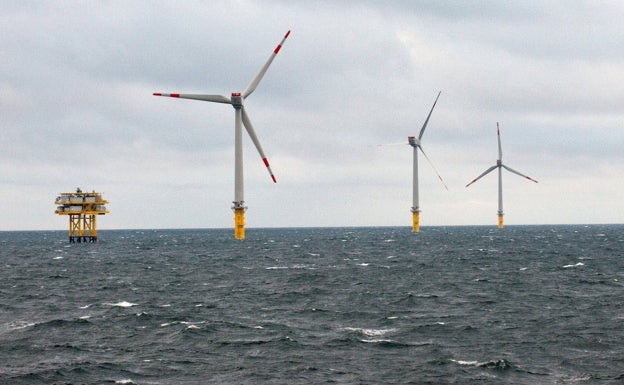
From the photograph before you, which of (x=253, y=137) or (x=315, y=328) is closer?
(x=315, y=328)

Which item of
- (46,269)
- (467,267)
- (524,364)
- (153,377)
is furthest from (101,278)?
(524,364)

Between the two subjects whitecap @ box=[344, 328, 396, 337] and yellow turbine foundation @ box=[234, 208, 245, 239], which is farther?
yellow turbine foundation @ box=[234, 208, 245, 239]

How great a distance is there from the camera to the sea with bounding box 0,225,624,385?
3712 cm

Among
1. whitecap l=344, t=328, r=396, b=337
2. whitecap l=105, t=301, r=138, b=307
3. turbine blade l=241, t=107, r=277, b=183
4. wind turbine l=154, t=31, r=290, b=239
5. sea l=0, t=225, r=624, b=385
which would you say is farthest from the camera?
wind turbine l=154, t=31, r=290, b=239

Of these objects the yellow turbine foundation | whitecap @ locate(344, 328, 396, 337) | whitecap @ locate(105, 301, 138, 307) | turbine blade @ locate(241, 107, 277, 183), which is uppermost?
turbine blade @ locate(241, 107, 277, 183)

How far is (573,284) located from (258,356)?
47759mm

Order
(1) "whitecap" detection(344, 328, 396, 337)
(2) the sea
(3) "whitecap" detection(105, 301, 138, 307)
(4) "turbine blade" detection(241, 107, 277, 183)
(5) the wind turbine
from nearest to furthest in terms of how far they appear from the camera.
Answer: (2) the sea
(1) "whitecap" detection(344, 328, 396, 337)
(3) "whitecap" detection(105, 301, 138, 307)
(4) "turbine blade" detection(241, 107, 277, 183)
(5) the wind turbine

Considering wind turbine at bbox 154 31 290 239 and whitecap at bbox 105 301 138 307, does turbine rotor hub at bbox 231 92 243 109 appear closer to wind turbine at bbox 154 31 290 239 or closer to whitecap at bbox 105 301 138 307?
wind turbine at bbox 154 31 290 239

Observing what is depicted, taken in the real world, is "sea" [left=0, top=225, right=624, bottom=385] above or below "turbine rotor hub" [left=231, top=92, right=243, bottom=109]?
below

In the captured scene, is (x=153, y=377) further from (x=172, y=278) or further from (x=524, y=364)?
(x=172, y=278)

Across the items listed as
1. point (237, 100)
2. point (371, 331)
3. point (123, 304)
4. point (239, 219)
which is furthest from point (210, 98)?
point (371, 331)

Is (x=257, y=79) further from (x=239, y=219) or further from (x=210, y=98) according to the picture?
(x=239, y=219)

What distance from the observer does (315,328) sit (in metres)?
49.9

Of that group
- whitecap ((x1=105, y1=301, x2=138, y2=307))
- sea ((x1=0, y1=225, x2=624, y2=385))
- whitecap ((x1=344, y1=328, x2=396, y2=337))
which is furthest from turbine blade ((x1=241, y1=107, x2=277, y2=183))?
whitecap ((x1=344, y1=328, x2=396, y2=337))
